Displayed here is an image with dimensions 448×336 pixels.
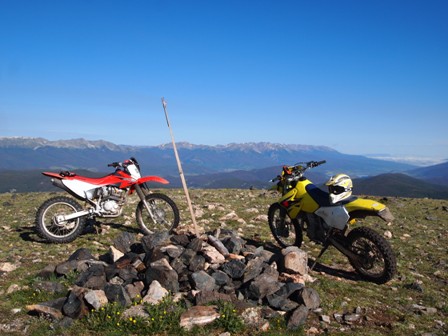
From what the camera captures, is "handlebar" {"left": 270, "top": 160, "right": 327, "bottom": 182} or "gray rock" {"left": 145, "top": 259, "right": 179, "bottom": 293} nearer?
"gray rock" {"left": 145, "top": 259, "right": 179, "bottom": 293}

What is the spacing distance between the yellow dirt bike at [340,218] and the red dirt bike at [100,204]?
4.01 meters

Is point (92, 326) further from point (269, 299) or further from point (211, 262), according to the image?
point (269, 299)

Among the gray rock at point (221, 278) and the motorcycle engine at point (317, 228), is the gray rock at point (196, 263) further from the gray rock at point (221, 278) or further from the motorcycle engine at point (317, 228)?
the motorcycle engine at point (317, 228)

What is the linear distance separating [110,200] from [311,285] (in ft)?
23.6

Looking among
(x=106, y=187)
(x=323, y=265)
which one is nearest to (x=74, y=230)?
(x=106, y=187)

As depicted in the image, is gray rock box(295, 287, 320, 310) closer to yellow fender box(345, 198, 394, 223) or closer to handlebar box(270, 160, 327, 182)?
yellow fender box(345, 198, 394, 223)

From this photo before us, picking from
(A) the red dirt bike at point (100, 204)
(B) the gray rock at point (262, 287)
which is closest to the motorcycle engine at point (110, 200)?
(A) the red dirt bike at point (100, 204)

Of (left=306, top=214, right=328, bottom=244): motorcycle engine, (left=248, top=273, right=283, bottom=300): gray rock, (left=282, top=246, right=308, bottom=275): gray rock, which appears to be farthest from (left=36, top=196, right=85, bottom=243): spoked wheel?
(left=306, top=214, right=328, bottom=244): motorcycle engine

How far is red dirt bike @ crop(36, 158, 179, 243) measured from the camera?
1113 cm

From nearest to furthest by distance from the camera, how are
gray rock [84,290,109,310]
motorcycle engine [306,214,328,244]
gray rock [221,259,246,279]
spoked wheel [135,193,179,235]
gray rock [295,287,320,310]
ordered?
gray rock [84,290,109,310]
gray rock [295,287,320,310]
gray rock [221,259,246,279]
motorcycle engine [306,214,328,244]
spoked wheel [135,193,179,235]

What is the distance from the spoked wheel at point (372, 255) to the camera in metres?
8.02

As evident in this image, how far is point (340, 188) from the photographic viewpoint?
888 centimetres

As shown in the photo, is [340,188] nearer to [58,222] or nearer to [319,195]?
[319,195]

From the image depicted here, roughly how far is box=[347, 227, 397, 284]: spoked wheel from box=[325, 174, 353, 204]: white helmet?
898mm
